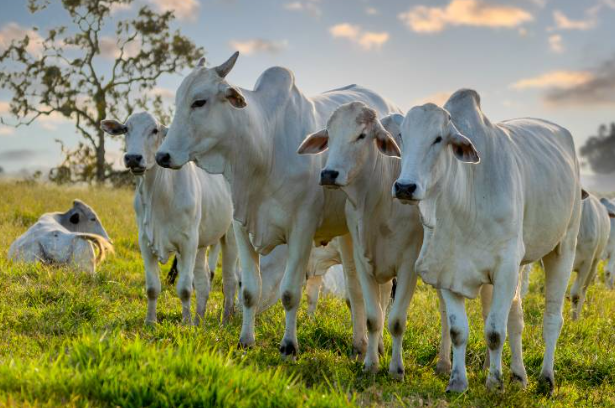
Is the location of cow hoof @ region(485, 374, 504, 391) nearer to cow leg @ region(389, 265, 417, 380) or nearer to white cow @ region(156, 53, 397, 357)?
cow leg @ region(389, 265, 417, 380)

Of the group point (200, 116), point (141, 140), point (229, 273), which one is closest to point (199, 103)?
point (200, 116)

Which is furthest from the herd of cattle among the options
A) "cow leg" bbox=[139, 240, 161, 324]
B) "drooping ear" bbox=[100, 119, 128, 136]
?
"cow leg" bbox=[139, 240, 161, 324]

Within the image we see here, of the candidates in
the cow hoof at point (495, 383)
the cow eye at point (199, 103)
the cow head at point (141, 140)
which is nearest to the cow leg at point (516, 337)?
the cow hoof at point (495, 383)

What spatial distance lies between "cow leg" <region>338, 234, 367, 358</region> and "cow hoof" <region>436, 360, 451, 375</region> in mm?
631

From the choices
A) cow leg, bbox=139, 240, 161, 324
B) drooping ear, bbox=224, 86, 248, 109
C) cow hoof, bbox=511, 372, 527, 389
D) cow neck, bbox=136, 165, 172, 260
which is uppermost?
drooping ear, bbox=224, 86, 248, 109

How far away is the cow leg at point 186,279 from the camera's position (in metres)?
8.15

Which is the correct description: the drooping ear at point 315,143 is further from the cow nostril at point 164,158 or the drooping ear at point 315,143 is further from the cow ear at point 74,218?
the cow ear at point 74,218

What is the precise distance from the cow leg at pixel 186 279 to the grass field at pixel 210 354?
0.28 m

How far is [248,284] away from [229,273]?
283 cm

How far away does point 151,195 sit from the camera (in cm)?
807

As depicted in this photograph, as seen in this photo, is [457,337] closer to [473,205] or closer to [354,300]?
[473,205]

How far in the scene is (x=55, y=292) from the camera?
859 cm

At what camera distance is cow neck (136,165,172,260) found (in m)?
8.05

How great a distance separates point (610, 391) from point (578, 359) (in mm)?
689
